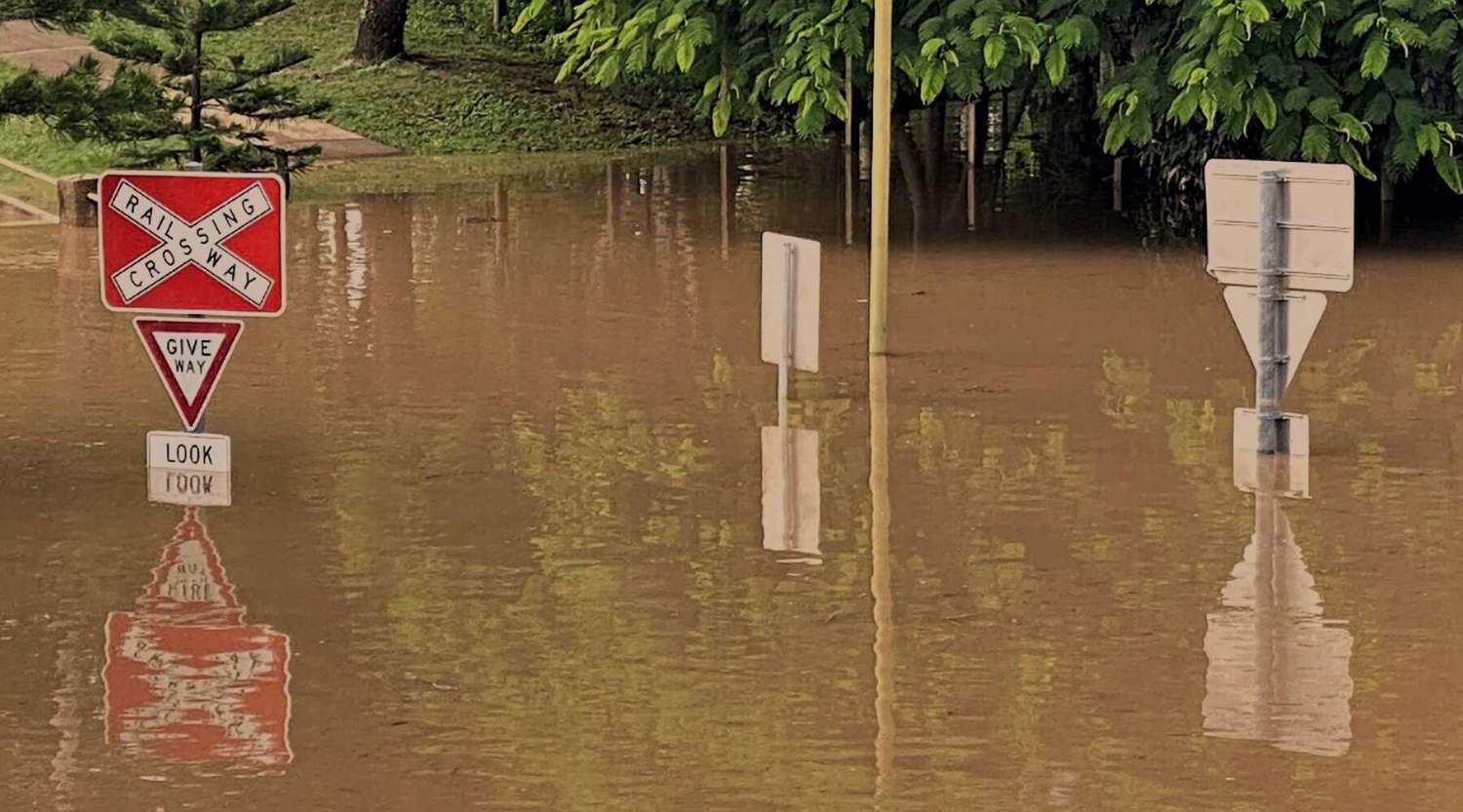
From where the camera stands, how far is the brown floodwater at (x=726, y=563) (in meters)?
7.32

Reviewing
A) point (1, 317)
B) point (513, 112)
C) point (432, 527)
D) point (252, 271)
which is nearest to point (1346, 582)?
point (432, 527)

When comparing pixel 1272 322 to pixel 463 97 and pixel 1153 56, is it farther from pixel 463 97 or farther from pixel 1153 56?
pixel 463 97

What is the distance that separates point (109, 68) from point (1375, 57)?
55.1 ft

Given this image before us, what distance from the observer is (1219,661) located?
8.31 meters

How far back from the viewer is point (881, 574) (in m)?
9.51

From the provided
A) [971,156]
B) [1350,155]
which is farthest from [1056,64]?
[971,156]

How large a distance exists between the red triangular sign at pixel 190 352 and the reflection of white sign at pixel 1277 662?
3716mm

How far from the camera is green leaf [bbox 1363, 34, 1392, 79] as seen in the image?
17.8 meters

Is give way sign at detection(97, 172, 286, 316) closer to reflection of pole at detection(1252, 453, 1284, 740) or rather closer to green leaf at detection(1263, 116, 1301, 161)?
reflection of pole at detection(1252, 453, 1284, 740)

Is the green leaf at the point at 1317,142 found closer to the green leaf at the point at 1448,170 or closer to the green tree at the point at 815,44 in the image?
the green leaf at the point at 1448,170

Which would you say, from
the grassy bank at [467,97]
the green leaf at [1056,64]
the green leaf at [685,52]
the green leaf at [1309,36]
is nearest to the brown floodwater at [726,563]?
the green leaf at [1309,36]

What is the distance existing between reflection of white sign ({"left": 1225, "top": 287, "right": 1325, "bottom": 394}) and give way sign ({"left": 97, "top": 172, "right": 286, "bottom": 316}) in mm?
3973

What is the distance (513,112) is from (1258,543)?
63.7ft

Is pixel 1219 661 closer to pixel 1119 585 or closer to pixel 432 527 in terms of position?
pixel 1119 585
